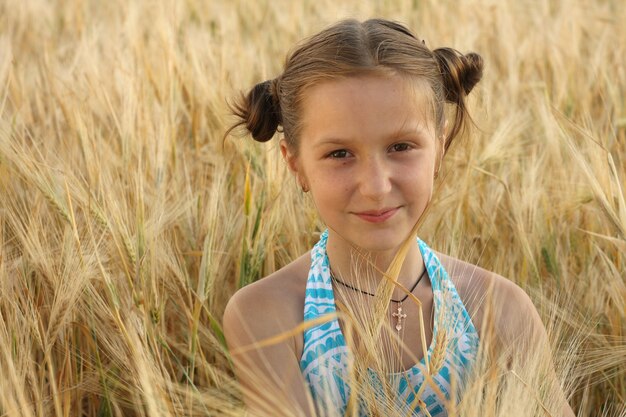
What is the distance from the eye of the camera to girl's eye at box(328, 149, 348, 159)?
4.90ft

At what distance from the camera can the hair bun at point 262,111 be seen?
5.74 feet

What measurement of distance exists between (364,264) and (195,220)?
465 millimetres

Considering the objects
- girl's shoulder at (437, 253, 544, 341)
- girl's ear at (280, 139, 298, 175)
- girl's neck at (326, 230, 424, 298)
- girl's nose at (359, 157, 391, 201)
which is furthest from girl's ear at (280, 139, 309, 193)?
girl's shoulder at (437, 253, 544, 341)

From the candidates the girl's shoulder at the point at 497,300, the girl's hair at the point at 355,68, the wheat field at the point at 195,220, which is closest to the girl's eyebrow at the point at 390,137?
the girl's hair at the point at 355,68

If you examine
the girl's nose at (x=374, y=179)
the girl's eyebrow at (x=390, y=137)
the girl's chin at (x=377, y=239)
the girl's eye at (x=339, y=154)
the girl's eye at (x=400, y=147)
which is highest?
the girl's eyebrow at (x=390, y=137)

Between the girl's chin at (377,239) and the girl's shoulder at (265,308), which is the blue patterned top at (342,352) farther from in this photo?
the girl's chin at (377,239)

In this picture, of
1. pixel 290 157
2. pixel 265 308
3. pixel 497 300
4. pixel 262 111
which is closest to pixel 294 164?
pixel 290 157

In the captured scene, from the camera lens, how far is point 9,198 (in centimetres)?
178

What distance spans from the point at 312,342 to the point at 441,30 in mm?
2026

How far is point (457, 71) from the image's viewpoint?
1698 mm

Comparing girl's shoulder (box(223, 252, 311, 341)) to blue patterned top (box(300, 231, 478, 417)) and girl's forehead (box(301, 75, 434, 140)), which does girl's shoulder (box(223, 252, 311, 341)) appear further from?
girl's forehead (box(301, 75, 434, 140))

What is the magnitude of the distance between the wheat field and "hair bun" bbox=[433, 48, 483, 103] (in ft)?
0.70

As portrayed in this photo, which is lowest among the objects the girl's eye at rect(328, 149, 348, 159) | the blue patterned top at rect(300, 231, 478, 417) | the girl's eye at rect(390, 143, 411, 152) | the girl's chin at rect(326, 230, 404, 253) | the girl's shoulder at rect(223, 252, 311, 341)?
the blue patterned top at rect(300, 231, 478, 417)

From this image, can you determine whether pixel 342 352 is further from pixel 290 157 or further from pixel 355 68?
pixel 355 68
